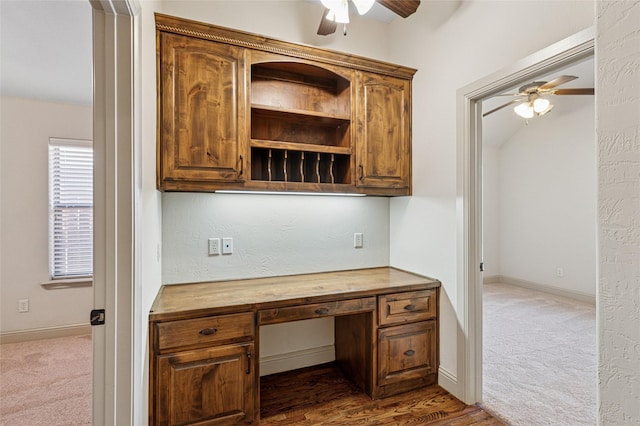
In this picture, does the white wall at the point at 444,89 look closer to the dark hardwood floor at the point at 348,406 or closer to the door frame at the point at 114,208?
the dark hardwood floor at the point at 348,406

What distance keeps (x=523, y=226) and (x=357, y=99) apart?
4719 millimetres

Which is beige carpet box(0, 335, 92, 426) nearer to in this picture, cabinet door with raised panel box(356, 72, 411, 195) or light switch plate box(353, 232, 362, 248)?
light switch plate box(353, 232, 362, 248)

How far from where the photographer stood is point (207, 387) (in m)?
1.75

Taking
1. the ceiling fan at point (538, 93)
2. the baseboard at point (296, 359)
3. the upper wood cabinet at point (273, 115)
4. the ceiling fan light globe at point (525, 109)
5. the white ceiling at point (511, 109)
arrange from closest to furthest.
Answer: the upper wood cabinet at point (273, 115) < the baseboard at point (296, 359) < the ceiling fan at point (538, 93) < the ceiling fan light globe at point (525, 109) < the white ceiling at point (511, 109)

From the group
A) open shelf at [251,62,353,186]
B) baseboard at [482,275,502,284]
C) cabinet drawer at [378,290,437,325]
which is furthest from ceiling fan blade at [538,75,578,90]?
baseboard at [482,275,502,284]

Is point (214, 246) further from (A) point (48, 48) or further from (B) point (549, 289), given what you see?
(B) point (549, 289)

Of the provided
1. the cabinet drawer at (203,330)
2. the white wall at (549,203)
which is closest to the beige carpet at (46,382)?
the cabinet drawer at (203,330)

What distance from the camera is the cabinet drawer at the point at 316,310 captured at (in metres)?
1.90

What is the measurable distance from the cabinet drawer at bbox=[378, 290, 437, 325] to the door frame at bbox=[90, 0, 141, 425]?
1528mm

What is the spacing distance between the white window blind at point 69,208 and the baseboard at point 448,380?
11.3 ft

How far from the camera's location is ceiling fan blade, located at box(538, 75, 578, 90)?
9.21ft

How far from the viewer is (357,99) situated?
241cm

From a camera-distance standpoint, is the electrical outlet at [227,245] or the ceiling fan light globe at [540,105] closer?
the electrical outlet at [227,245]

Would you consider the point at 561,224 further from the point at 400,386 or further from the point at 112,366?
the point at 112,366
